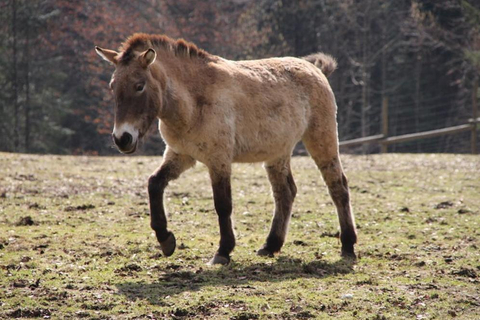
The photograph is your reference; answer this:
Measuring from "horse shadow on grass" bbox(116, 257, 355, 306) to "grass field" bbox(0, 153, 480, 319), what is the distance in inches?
0.4

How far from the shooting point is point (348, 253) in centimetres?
719

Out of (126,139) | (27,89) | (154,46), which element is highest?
(27,89)

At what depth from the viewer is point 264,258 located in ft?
23.1

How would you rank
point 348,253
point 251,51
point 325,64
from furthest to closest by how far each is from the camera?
point 251,51 < point 325,64 < point 348,253

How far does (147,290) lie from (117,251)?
5.15 ft

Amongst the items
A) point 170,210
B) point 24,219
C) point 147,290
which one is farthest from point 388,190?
point 147,290

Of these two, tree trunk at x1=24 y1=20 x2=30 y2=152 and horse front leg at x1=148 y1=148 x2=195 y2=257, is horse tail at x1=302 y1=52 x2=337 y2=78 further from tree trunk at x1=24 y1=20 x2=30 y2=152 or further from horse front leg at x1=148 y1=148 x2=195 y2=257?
tree trunk at x1=24 y1=20 x2=30 y2=152

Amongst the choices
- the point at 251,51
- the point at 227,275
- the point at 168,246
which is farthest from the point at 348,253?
the point at 251,51

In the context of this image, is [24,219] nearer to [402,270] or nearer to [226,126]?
[226,126]

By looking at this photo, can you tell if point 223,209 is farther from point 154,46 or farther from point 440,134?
point 440,134

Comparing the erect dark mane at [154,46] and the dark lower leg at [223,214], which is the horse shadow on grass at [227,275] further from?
the erect dark mane at [154,46]

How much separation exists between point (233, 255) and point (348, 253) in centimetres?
122

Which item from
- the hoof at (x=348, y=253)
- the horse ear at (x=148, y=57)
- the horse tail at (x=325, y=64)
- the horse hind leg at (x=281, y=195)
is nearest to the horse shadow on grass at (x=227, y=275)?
the hoof at (x=348, y=253)

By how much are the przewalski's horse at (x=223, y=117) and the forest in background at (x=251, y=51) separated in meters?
18.6
